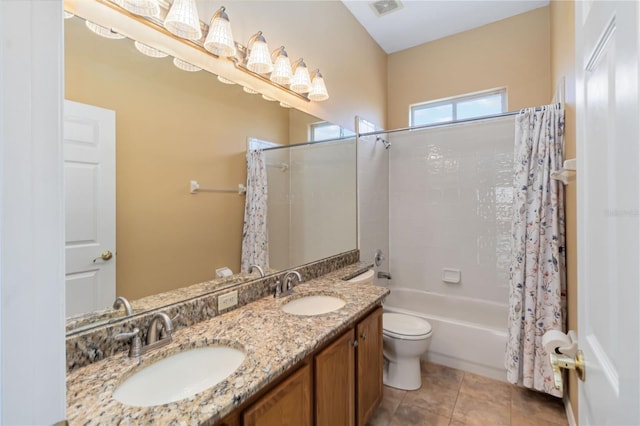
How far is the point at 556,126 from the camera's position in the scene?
197cm

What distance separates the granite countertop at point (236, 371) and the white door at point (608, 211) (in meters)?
0.80

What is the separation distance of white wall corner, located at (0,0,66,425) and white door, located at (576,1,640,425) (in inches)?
33.6

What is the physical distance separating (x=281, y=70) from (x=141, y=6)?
0.81 m

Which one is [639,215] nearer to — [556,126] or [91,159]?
[91,159]

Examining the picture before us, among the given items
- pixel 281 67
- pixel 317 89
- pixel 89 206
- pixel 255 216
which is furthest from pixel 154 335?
pixel 317 89

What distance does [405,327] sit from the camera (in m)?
2.28

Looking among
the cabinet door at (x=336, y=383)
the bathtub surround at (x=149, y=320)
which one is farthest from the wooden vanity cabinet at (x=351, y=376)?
the bathtub surround at (x=149, y=320)

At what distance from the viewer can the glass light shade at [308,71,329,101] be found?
2.12 m

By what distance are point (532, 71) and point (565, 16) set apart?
1.12 m

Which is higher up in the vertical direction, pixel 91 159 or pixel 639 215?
pixel 91 159

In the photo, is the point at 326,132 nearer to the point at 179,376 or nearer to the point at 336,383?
the point at 336,383

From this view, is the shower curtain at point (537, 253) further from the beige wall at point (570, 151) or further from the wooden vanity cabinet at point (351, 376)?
the wooden vanity cabinet at point (351, 376)

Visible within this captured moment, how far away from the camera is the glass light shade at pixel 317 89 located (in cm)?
212

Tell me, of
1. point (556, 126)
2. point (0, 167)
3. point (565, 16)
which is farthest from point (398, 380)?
point (565, 16)
